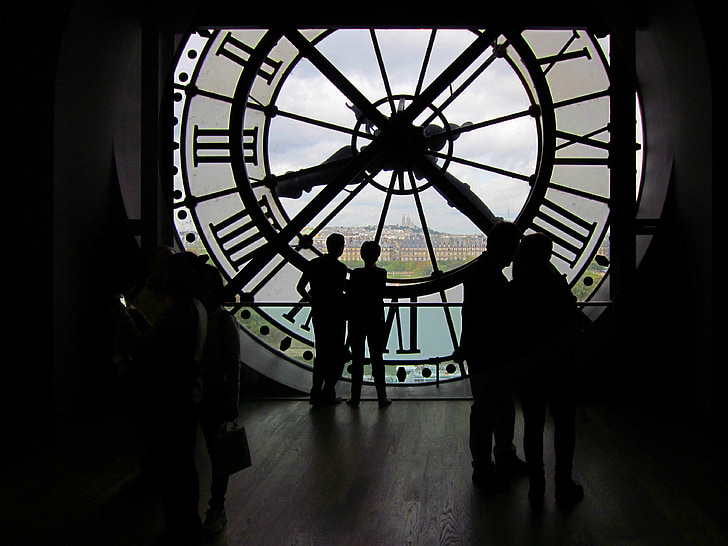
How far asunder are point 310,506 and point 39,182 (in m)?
1.88

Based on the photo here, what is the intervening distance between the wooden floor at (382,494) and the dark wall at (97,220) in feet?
1.25

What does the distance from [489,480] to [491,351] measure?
477mm

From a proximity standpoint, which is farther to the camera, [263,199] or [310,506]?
[263,199]

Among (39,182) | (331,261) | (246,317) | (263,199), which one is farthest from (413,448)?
(39,182)

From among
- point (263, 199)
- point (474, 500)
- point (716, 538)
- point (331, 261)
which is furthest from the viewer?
point (263, 199)

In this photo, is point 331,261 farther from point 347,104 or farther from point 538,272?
point 538,272

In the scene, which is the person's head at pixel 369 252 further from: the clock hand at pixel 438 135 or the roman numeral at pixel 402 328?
the clock hand at pixel 438 135

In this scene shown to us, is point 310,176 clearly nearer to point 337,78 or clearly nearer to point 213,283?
point 337,78

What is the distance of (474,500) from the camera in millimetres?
2082

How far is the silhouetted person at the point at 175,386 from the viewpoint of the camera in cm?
161

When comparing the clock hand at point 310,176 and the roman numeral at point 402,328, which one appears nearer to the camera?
the clock hand at point 310,176

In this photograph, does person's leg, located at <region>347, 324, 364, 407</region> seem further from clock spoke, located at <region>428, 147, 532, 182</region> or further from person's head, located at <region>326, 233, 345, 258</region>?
clock spoke, located at <region>428, 147, 532, 182</region>

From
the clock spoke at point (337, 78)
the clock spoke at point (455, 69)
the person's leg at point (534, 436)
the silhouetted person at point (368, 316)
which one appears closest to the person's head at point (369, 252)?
the silhouetted person at point (368, 316)

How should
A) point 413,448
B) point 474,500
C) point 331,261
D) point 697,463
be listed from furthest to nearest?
point 331,261
point 413,448
point 697,463
point 474,500
